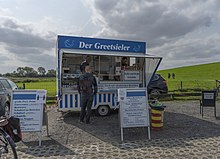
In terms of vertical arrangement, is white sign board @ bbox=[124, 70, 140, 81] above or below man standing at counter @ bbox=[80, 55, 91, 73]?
below

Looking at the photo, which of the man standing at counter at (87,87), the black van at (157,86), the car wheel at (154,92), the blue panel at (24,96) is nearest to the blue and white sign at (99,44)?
the man standing at counter at (87,87)

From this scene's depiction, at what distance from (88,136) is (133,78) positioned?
3.69 metres

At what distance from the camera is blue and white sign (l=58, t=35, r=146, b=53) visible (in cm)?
734

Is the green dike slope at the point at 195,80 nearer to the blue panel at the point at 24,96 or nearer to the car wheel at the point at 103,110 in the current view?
the car wheel at the point at 103,110

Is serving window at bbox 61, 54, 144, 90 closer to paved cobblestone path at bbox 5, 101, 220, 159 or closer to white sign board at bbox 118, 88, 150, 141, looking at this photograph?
paved cobblestone path at bbox 5, 101, 220, 159

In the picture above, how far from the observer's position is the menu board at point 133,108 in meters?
5.34

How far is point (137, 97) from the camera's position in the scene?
5.46 m

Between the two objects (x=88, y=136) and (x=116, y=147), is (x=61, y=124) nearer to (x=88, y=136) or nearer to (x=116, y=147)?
(x=88, y=136)

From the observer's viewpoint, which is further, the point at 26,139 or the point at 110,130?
the point at 110,130

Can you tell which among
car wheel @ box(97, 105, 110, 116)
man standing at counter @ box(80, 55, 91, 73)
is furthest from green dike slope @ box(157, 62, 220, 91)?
man standing at counter @ box(80, 55, 91, 73)

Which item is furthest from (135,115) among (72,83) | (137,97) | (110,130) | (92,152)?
(72,83)

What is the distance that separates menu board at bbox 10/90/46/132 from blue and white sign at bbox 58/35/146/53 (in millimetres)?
2566

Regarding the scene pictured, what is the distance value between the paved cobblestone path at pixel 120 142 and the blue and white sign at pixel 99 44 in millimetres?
2707

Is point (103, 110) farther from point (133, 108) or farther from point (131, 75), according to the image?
point (133, 108)
